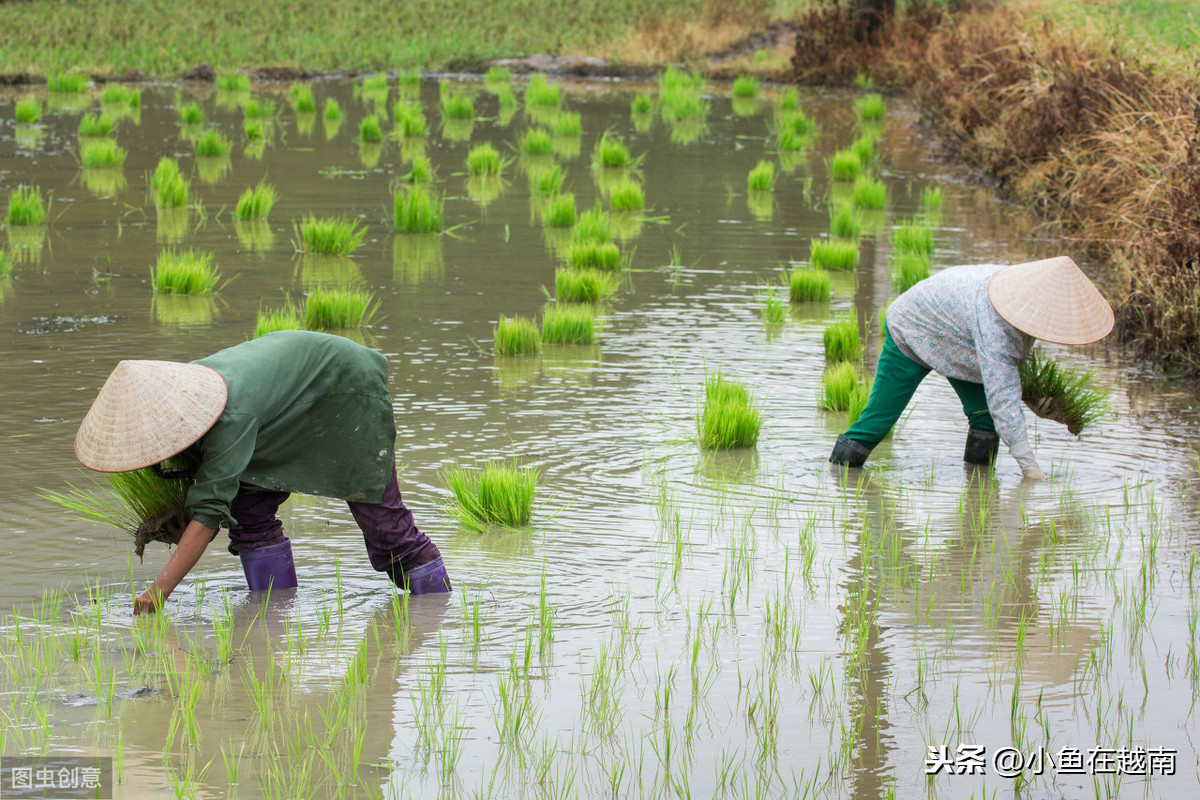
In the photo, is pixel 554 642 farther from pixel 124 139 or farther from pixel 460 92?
pixel 460 92

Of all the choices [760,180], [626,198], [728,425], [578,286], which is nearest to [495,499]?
[728,425]

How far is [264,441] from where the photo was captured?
317 centimetres

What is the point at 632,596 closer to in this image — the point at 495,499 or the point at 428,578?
the point at 428,578

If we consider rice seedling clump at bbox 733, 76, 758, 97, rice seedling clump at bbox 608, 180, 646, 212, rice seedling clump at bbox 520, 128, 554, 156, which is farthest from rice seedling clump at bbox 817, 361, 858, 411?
rice seedling clump at bbox 733, 76, 758, 97

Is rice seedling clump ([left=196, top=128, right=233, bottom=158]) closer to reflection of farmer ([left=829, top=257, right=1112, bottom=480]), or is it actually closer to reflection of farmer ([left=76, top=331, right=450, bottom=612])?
reflection of farmer ([left=829, top=257, right=1112, bottom=480])

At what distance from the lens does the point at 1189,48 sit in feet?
26.8

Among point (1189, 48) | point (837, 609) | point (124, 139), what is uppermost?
point (1189, 48)

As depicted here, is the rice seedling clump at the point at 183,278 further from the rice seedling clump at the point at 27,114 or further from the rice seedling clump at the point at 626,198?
the rice seedling clump at the point at 27,114

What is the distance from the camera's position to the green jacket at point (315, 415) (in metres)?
3.14

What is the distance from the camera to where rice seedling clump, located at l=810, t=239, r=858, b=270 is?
767cm

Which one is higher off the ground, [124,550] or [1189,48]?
[1189,48]

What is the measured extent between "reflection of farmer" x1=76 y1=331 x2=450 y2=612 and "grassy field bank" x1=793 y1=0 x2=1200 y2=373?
384 cm

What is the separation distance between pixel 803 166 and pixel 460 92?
6.77 m

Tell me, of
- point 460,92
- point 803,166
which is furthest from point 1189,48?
point 460,92
